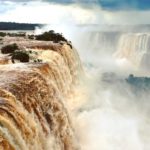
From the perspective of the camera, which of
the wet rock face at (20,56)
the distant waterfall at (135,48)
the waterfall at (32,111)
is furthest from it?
the distant waterfall at (135,48)

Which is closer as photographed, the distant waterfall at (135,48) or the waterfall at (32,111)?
the waterfall at (32,111)

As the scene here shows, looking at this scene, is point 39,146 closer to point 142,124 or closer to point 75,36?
point 142,124

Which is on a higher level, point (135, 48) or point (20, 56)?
point (20, 56)

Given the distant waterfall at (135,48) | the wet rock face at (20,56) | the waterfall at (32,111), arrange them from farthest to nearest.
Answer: the distant waterfall at (135,48) → the wet rock face at (20,56) → the waterfall at (32,111)

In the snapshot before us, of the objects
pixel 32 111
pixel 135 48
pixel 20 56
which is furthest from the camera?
pixel 135 48

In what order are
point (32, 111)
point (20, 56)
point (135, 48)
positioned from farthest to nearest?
point (135, 48)
point (20, 56)
point (32, 111)

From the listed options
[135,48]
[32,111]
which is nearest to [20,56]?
[32,111]

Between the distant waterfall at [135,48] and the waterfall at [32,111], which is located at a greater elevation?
the waterfall at [32,111]

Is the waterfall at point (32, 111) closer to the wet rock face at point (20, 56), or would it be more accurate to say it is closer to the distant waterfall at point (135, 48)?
the wet rock face at point (20, 56)

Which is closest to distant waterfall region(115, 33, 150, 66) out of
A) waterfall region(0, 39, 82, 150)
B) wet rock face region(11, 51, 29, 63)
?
wet rock face region(11, 51, 29, 63)

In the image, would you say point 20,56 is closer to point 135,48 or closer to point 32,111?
point 32,111

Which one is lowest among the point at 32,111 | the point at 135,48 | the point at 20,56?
the point at 135,48

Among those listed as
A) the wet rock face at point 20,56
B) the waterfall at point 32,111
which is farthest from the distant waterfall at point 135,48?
the waterfall at point 32,111
